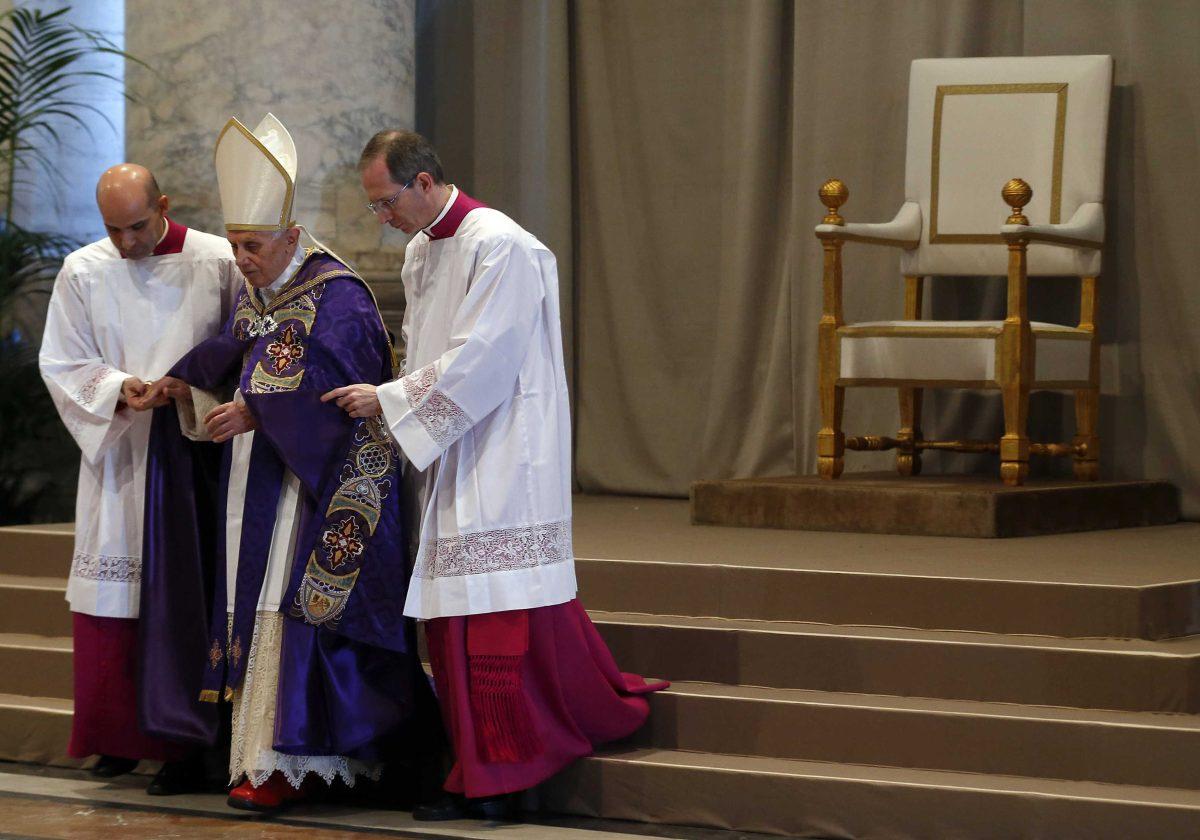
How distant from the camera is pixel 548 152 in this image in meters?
6.81

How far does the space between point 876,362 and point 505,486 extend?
2.11m

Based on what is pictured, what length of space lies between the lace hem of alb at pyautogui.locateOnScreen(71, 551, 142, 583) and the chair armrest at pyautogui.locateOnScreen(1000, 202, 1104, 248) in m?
2.72

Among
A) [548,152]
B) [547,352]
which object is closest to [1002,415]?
[548,152]

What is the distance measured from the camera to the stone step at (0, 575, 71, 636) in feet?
15.5

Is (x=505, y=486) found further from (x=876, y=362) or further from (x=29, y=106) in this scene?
(x=29, y=106)

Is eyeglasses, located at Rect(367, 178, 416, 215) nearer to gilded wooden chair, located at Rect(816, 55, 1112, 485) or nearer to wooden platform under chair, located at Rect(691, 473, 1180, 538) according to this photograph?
wooden platform under chair, located at Rect(691, 473, 1180, 538)

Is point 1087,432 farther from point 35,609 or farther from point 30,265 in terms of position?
point 30,265

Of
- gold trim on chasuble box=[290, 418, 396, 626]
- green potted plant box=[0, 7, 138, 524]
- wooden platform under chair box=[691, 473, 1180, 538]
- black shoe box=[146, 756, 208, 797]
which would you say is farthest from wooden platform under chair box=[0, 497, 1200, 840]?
green potted plant box=[0, 7, 138, 524]

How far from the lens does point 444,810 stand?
3.63 meters

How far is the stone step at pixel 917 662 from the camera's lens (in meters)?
3.63

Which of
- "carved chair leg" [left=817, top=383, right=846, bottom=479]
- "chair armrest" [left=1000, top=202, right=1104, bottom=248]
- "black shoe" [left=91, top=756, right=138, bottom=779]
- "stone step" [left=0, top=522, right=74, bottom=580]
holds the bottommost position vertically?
"black shoe" [left=91, top=756, right=138, bottom=779]

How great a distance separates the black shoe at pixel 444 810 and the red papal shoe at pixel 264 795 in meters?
0.29

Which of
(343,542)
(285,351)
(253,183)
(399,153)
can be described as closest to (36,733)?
(343,542)

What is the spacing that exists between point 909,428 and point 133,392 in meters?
2.94
